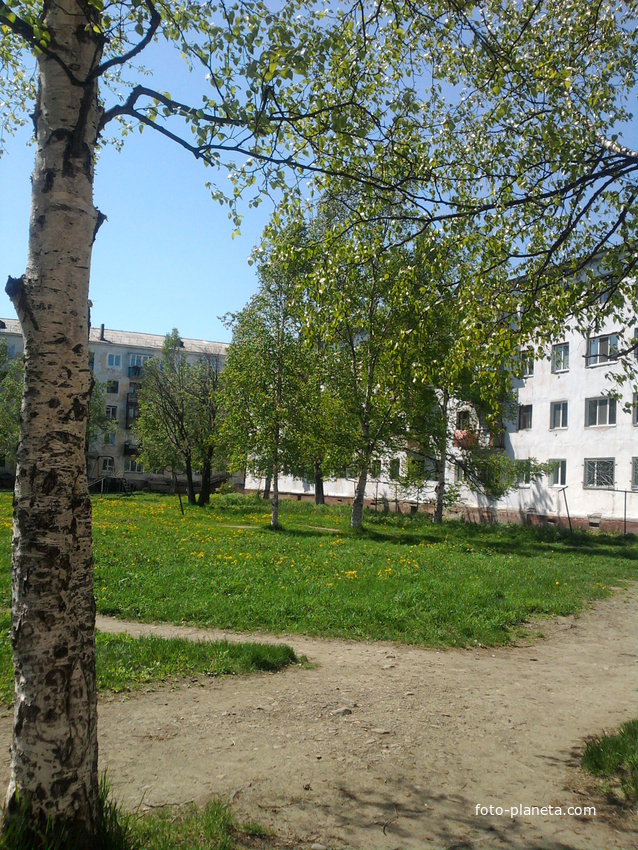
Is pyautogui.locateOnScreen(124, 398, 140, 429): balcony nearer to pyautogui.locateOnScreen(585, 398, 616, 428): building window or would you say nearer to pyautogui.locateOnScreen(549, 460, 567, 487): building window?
pyautogui.locateOnScreen(549, 460, 567, 487): building window

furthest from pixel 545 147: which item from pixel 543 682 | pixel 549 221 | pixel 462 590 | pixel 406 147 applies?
pixel 462 590

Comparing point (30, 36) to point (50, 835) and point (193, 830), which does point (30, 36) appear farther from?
point (193, 830)

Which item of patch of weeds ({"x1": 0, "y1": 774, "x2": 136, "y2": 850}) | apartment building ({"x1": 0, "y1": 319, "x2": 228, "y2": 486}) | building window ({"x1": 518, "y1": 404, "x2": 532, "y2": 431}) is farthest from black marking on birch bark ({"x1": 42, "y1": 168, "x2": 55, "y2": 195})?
apartment building ({"x1": 0, "y1": 319, "x2": 228, "y2": 486})

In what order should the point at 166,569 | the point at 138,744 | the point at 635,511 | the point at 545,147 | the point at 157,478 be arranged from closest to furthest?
the point at 138,744 → the point at 545,147 → the point at 166,569 → the point at 635,511 → the point at 157,478

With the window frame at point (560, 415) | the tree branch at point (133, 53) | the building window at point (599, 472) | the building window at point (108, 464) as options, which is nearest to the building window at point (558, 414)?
the window frame at point (560, 415)

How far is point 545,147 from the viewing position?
27.2ft

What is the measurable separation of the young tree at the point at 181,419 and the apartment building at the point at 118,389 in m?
30.1

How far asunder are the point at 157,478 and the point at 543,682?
67.6 metres

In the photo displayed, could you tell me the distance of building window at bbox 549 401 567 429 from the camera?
36.2 meters

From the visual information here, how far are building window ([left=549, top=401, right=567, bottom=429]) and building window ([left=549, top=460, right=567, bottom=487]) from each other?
202 cm

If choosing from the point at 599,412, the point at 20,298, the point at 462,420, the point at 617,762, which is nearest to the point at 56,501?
the point at 20,298

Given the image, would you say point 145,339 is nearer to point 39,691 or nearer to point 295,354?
point 295,354

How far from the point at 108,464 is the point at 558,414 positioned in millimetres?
51923

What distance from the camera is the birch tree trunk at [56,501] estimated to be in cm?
348
